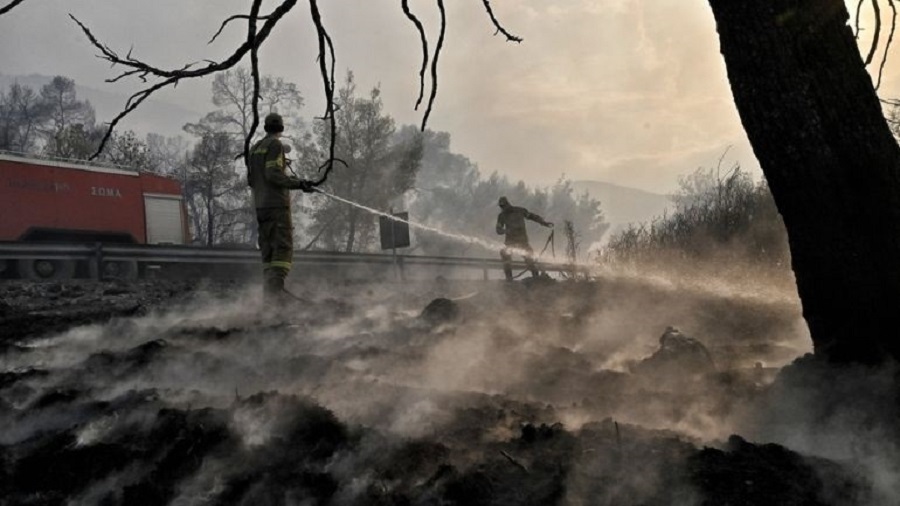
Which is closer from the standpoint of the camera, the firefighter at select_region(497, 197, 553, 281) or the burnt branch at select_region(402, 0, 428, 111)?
the burnt branch at select_region(402, 0, 428, 111)

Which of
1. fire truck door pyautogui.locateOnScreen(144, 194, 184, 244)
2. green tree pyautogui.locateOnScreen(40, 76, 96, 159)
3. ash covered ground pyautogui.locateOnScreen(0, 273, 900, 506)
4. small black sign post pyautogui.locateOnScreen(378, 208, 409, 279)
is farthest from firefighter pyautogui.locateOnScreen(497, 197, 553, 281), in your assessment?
green tree pyautogui.locateOnScreen(40, 76, 96, 159)

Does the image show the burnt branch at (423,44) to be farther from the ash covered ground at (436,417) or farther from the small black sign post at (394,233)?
the small black sign post at (394,233)

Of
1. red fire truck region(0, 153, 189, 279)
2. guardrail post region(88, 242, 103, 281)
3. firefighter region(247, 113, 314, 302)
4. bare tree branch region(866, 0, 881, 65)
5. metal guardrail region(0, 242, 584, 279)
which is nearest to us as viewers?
bare tree branch region(866, 0, 881, 65)

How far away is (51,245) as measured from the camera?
9.18 metres

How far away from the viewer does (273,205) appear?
697 centimetres

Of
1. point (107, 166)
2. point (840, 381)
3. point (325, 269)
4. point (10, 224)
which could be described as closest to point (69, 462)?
point (840, 381)

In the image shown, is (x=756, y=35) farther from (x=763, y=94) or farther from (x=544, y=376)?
(x=544, y=376)

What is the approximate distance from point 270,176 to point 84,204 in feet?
33.5

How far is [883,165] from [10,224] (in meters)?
15.3

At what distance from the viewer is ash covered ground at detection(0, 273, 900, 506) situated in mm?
2109

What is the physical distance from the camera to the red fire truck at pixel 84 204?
13.6m

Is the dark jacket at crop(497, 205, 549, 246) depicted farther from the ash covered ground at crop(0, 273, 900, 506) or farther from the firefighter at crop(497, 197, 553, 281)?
the ash covered ground at crop(0, 273, 900, 506)

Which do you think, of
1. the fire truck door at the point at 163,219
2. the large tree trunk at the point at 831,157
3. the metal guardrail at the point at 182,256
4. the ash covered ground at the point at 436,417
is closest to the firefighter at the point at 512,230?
the metal guardrail at the point at 182,256

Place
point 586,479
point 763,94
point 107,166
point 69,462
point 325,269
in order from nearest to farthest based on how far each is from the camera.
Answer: point 586,479
point 69,462
point 763,94
point 325,269
point 107,166
